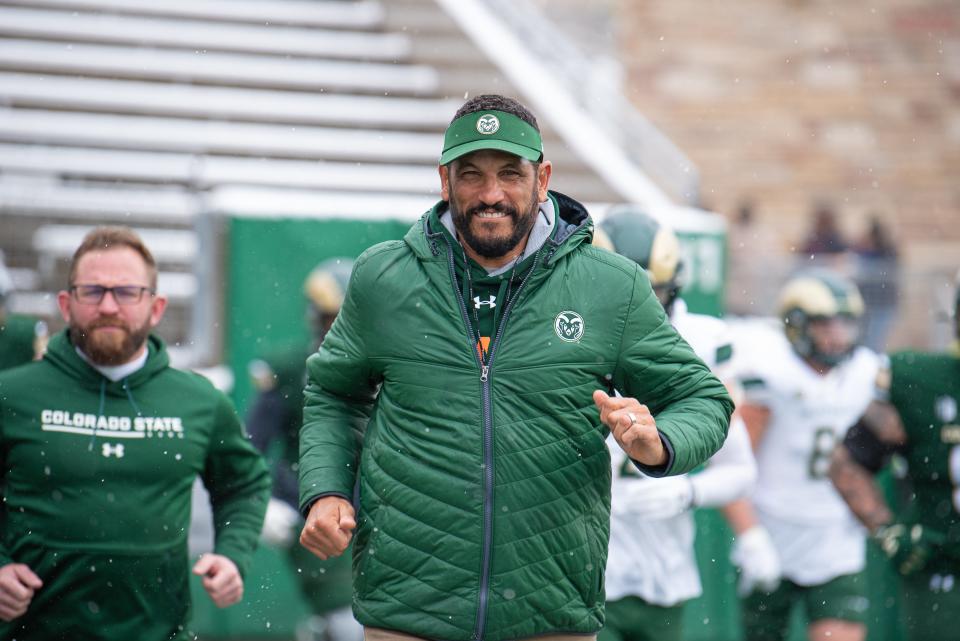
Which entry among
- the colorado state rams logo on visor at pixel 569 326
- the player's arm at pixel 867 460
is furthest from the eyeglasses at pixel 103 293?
the player's arm at pixel 867 460

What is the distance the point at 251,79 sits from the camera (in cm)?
1571

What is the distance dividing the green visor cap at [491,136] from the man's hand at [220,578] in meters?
1.87

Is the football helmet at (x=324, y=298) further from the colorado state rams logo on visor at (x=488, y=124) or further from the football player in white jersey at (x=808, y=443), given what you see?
the colorado state rams logo on visor at (x=488, y=124)

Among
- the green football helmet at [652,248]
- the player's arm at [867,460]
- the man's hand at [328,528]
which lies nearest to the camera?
the man's hand at [328,528]

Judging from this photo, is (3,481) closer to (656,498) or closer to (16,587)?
(16,587)

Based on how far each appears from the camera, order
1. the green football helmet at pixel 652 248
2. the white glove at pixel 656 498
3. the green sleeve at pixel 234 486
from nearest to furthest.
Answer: the green sleeve at pixel 234 486, the white glove at pixel 656 498, the green football helmet at pixel 652 248

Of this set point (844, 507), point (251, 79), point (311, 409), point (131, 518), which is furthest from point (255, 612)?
point (251, 79)

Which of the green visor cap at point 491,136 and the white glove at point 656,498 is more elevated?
the green visor cap at point 491,136

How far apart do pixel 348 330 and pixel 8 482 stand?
1.56 metres

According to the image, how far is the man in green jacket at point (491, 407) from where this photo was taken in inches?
157

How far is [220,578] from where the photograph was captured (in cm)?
525

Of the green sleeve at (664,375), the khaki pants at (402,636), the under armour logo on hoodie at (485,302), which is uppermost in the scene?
the under armour logo on hoodie at (485,302)

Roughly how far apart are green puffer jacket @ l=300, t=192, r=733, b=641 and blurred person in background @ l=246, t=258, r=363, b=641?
3487mm

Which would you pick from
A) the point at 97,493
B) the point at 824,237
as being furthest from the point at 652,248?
the point at 824,237
